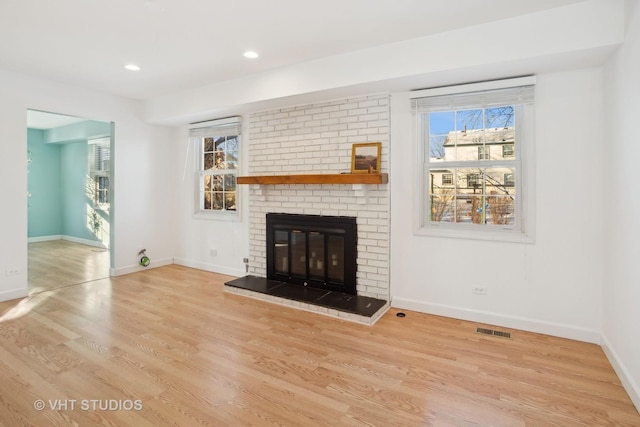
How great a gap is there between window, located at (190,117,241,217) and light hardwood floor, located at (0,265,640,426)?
207cm

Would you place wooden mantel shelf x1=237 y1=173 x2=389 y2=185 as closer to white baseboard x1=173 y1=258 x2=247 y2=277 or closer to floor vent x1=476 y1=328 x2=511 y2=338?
white baseboard x1=173 y1=258 x2=247 y2=277

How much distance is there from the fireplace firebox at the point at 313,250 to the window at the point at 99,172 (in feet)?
15.4

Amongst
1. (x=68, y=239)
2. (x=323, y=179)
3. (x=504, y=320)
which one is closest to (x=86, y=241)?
(x=68, y=239)

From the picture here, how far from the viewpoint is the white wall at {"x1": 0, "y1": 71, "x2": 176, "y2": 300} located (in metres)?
3.96

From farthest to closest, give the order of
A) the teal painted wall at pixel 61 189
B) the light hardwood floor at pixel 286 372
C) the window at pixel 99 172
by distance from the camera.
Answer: the teal painted wall at pixel 61 189 < the window at pixel 99 172 < the light hardwood floor at pixel 286 372

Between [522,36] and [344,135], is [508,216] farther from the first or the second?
[344,135]

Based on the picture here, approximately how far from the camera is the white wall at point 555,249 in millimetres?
2902

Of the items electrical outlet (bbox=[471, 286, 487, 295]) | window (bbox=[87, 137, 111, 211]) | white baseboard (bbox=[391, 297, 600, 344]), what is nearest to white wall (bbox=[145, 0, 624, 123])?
electrical outlet (bbox=[471, 286, 487, 295])

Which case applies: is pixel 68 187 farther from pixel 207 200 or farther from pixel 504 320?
pixel 504 320

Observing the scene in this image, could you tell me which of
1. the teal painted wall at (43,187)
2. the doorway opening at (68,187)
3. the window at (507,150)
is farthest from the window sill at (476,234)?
the teal painted wall at (43,187)

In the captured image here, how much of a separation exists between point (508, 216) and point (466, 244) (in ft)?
1.52

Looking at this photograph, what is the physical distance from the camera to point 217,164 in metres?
5.35

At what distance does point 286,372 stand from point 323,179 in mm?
2055

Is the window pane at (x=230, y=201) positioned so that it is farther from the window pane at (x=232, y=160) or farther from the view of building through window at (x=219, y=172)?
the window pane at (x=232, y=160)
